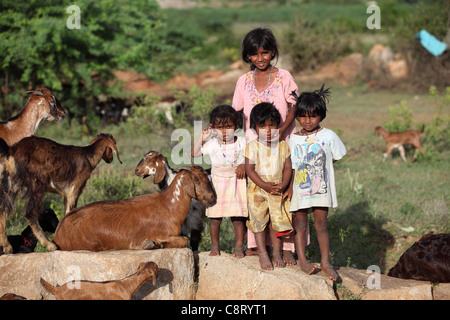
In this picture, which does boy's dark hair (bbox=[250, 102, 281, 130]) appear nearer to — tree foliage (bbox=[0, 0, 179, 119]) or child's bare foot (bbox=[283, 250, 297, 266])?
child's bare foot (bbox=[283, 250, 297, 266])

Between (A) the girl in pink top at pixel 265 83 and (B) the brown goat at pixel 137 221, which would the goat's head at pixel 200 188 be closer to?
(B) the brown goat at pixel 137 221

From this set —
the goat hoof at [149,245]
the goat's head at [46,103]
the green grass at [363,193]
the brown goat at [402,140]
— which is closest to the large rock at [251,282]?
the goat hoof at [149,245]

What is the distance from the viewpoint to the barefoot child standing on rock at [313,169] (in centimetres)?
436

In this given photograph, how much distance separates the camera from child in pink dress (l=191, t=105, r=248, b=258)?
452 centimetres

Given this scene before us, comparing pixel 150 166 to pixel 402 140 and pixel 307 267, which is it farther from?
pixel 402 140

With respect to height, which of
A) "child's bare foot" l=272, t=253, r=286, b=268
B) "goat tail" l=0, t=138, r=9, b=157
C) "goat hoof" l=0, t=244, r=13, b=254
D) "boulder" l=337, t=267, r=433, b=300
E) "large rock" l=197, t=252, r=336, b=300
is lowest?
"boulder" l=337, t=267, r=433, b=300

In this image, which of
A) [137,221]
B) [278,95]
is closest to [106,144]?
[137,221]

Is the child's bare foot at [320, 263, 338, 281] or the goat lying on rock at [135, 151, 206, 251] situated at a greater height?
the goat lying on rock at [135, 151, 206, 251]

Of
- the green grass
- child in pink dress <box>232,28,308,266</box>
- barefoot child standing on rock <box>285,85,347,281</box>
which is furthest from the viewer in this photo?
the green grass

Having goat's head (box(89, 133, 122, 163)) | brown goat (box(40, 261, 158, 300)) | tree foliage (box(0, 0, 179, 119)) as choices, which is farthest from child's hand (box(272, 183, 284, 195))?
tree foliage (box(0, 0, 179, 119))

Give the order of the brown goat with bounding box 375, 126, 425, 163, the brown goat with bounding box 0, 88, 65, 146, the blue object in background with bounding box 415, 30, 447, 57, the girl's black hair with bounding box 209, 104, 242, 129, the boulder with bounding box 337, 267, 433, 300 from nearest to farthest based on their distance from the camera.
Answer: the boulder with bounding box 337, 267, 433, 300 < the girl's black hair with bounding box 209, 104, 242, 129 < the brown goat with bounding box 0, 88, 65, 146 < the brown goat with bounding box 375, 126, 425, 163 < the blue object in background with bounding box 415, 30, 447, 57

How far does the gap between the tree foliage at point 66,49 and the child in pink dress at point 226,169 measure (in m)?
7.37

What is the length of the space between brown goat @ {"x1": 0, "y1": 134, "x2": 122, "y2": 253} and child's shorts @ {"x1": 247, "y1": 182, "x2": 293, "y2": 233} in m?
1.43

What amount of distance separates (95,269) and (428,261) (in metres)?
2.77
